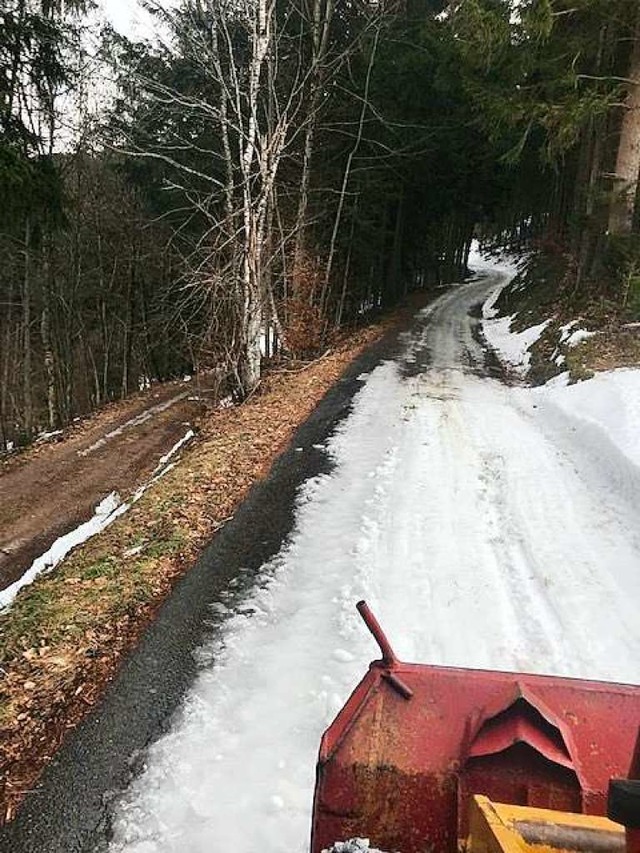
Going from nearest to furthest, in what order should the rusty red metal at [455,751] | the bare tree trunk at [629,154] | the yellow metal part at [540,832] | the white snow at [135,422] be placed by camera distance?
the yellow metal part at [540,832], the rusty red metal at [455,751], the white snow at [135,422], the bare tree trunk at [629,154]

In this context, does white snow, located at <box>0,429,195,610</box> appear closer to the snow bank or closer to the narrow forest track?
the narrow forest track

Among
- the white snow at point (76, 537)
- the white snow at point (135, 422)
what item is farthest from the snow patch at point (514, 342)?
the white snow at point (135, 422)

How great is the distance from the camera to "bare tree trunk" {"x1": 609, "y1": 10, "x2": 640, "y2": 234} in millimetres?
13320

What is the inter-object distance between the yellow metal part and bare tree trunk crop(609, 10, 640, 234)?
14.4m

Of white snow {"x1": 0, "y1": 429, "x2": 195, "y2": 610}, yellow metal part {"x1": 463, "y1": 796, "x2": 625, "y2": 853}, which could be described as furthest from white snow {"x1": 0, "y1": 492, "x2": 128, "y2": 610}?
yellow metal part {"x1": 463, "y1": 796, "x2": 625, "y2": 853}

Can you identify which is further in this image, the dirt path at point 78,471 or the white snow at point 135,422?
the white snow at point 135,422

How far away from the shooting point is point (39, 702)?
3.98 m

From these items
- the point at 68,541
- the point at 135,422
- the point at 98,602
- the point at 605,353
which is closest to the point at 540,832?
the point at 98,602

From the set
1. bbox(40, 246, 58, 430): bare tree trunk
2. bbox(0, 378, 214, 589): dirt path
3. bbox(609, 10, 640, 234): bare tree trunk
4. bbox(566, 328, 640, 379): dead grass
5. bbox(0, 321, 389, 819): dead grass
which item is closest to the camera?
bbox(0, 321, 389, 819): dead grass

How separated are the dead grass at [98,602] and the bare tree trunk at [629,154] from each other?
958cm

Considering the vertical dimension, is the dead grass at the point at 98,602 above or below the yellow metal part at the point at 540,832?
below

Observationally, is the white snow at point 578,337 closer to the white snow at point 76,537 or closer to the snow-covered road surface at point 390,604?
the snow-covered road surface at point 390,604

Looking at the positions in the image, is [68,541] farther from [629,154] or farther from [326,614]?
[629,154]

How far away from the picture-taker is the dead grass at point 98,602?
381cm
